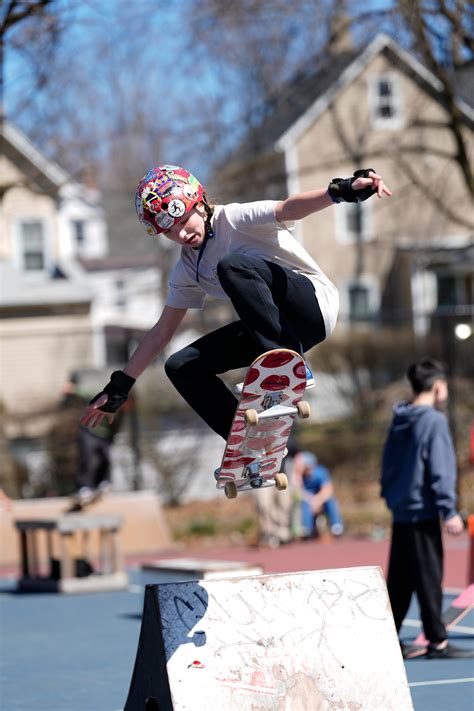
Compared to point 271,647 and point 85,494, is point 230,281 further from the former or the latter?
point 85,494

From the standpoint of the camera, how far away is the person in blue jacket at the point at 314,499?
17.2m

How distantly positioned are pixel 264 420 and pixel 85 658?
3.94 meters

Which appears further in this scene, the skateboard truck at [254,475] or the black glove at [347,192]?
the skateboard truck at [254,475]

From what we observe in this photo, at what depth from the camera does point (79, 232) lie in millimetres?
64562

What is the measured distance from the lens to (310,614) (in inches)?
220

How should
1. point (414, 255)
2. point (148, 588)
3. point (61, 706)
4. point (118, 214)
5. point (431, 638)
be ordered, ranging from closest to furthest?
1. point (148, 588)
2. point (61, 706)
3. point (431, 638)
4. point (414, 255)
5. point (118, 214)

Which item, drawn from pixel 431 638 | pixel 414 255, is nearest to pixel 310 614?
pixel 431 638

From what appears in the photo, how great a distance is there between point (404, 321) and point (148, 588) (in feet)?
51.5

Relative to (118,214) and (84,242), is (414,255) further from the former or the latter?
(84,242)

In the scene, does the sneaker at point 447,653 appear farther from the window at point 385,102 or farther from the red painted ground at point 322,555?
the window at point 385,102

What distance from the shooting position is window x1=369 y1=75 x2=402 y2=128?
33906 millimetres

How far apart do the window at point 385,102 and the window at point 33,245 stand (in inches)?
394

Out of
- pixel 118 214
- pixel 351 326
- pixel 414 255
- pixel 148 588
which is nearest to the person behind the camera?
pixel 148 588

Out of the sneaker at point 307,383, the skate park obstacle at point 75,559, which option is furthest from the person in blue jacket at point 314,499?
the sneaker at point 307,383
